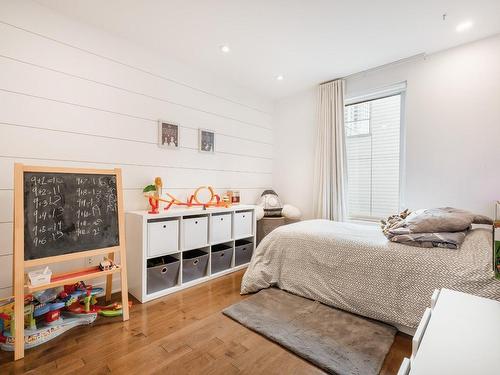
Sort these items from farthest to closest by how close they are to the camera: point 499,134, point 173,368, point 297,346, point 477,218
→ point 499,134 → point 477,218 → point 297,346 → point 173,368

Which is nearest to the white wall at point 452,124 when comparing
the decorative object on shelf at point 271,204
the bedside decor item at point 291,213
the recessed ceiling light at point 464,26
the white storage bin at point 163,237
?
the recessed ceiling light at point 464,26

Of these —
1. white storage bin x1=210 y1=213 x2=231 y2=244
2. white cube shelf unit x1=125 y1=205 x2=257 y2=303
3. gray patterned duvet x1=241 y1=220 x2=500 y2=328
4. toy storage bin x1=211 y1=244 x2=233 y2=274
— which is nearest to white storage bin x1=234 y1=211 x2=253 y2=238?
white cube shelf unit x1=125 y1=205 x2=257 y2=303

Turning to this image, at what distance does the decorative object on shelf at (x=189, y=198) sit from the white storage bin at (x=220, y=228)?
0.18 metres

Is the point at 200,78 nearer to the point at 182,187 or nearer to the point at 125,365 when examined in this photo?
the point at 182,187

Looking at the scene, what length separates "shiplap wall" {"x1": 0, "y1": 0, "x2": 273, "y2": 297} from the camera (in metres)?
1.90

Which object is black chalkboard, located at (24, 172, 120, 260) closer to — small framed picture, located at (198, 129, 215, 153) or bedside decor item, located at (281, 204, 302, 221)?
small framed picture, located at (198, 129, 215, 153)

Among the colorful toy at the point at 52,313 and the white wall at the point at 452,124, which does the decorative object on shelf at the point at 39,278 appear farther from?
the white wall at the point at 452,124

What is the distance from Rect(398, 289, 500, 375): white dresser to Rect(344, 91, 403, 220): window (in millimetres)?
2294

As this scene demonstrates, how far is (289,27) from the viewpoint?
7.38 feet

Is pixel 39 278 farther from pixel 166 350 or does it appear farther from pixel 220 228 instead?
pixel 220 228

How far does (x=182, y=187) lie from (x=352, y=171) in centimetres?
224

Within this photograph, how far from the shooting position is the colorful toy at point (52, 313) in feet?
5.27

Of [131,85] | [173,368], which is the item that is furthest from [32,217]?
[131,85]

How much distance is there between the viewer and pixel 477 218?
6.32ft
